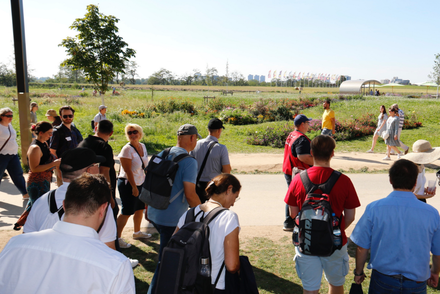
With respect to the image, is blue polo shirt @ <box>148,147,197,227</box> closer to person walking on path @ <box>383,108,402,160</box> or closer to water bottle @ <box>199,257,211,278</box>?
water bottle @ <box>199,257,211,278</box>

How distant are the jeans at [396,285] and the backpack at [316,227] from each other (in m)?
0.42

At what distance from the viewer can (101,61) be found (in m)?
15.9

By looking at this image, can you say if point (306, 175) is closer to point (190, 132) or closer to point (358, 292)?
point (358, 292)

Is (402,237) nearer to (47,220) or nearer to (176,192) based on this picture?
(176,192)

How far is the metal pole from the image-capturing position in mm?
9008

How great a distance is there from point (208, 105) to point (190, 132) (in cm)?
2295

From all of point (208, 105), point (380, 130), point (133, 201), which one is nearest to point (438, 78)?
point (208, 105)

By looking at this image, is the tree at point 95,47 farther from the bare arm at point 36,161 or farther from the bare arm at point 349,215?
the bare arm at point 349,215

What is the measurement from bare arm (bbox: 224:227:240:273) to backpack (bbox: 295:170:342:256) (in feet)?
2.42

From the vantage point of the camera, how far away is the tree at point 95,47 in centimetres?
1558

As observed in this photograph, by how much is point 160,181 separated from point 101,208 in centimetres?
158

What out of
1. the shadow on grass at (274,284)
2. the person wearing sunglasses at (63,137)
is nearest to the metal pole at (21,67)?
the person wearing sunglasses at (63,137)

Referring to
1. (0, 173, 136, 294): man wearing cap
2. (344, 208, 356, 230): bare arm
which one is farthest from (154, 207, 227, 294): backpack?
(344, 208, 356, 230): bare arm

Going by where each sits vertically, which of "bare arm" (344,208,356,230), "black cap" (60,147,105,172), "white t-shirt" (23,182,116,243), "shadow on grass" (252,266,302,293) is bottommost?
"shadow on grass" (252,266,302,293)
